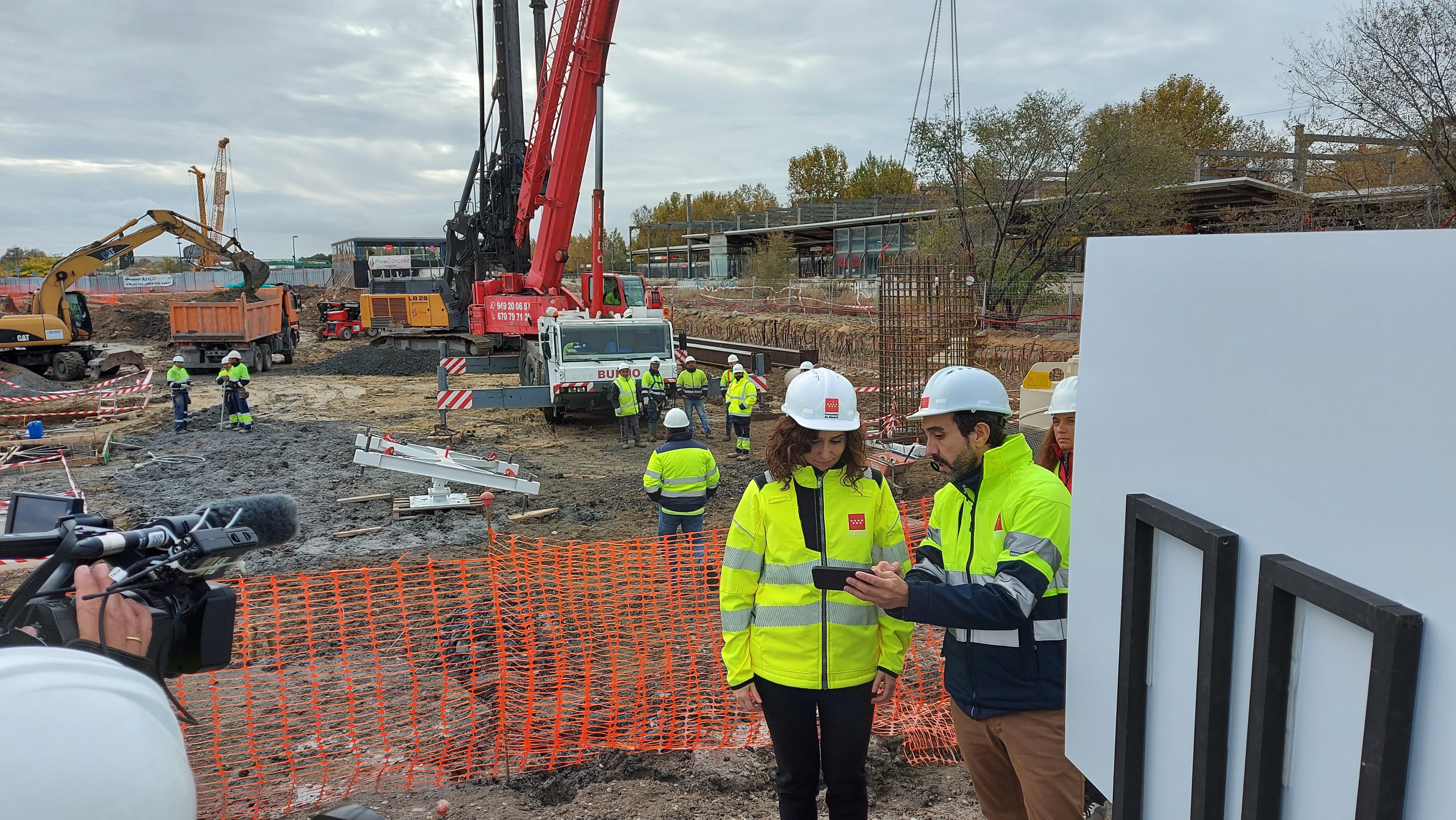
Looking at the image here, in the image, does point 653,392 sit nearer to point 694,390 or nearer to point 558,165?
point 694,390

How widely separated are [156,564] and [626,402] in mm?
12060

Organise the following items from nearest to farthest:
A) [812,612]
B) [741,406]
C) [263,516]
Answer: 1. [263,516]
2. [812,612]
3. [741,406]

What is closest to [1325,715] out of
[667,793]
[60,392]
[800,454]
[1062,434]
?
[800,454]

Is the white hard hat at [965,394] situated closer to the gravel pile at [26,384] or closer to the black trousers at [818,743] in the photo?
the black trousers at [818,743]

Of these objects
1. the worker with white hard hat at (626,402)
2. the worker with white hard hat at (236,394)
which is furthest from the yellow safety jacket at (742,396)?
the worker with white hard hat at (236,394)

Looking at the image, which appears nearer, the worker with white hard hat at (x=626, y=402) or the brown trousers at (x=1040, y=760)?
the brown trousers at (x=1040, y=760)

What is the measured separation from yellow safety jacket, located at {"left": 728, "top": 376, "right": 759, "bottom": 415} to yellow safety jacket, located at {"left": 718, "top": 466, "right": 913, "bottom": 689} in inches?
399

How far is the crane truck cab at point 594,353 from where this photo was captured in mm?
14461

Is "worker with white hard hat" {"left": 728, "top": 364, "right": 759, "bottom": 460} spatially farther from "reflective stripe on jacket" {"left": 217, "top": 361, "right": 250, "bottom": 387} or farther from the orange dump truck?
the orange dump truck

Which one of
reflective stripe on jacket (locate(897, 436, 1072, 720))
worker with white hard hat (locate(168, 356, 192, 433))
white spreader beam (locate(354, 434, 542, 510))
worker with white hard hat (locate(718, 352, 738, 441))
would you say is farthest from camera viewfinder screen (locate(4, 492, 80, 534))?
worker with white hard hat (locate(168, 356, 192, 433))

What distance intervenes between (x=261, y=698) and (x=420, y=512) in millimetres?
4961

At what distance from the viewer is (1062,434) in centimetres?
397

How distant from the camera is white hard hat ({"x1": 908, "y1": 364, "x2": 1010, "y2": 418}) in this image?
2.63 metres

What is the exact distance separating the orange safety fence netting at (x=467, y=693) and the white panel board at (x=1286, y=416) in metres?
3.17
